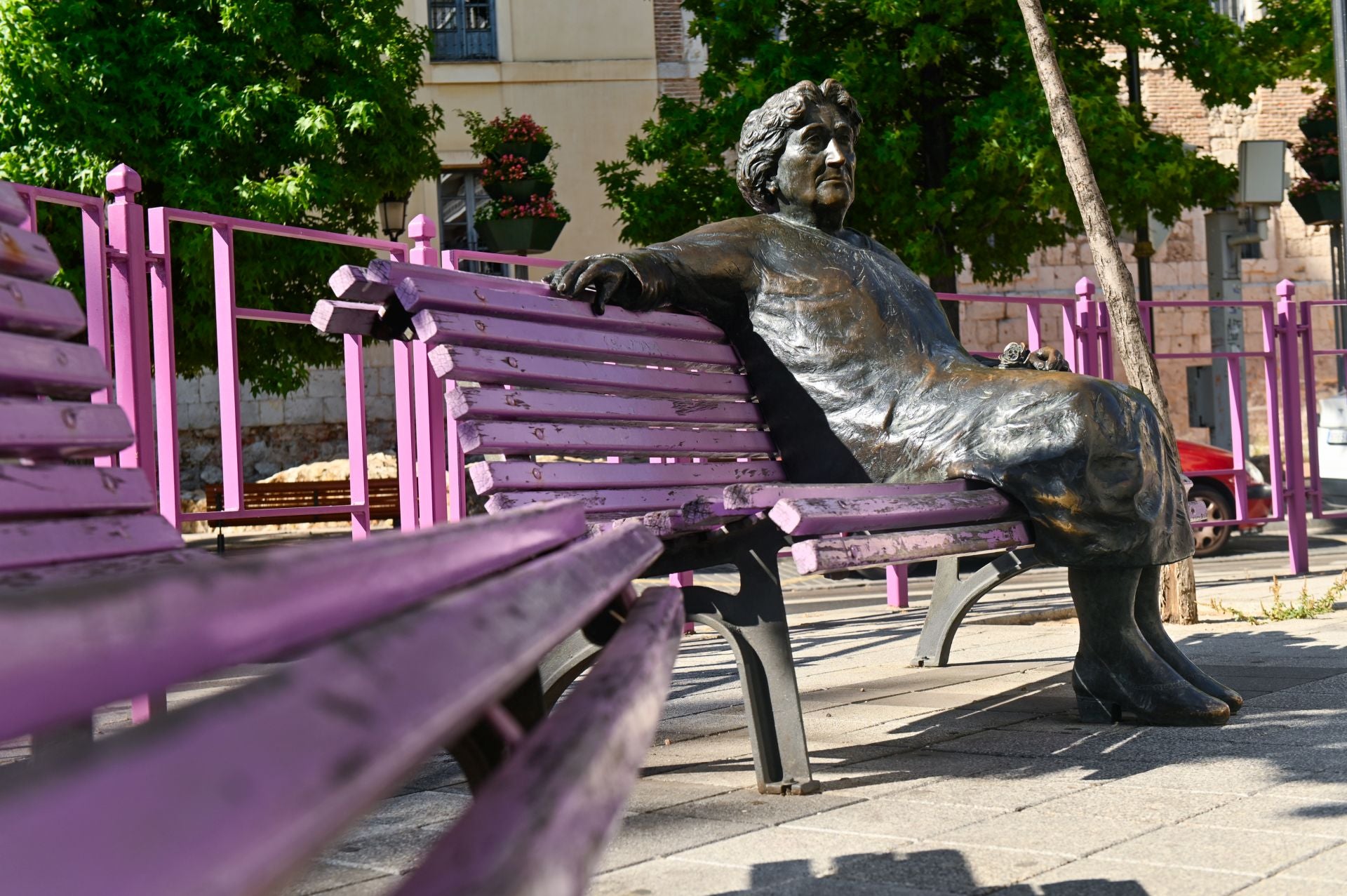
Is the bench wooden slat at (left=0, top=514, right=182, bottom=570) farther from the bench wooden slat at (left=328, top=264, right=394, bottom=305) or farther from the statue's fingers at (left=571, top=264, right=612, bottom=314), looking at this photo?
the statue's fingers at (left=571, top=264, right=612, bottom=314)

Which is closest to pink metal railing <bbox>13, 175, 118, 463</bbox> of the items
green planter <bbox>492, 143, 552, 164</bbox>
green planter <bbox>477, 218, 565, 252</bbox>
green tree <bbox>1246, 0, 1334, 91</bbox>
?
green planter <bbox>477, 218, 565, 252</bbox>

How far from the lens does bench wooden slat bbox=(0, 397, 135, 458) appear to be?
2336mm

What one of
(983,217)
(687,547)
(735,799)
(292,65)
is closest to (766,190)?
(687,547)

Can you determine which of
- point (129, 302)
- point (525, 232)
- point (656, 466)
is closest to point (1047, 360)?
point (656, 466)

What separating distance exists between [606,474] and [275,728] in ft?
11.1

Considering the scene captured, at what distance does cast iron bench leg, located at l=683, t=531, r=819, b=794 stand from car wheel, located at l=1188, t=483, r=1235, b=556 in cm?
1200

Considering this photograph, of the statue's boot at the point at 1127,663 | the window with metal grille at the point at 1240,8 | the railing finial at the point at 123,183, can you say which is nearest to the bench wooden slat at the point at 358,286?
the railing finial at the point at 123,183

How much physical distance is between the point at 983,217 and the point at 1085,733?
14348 millimetres

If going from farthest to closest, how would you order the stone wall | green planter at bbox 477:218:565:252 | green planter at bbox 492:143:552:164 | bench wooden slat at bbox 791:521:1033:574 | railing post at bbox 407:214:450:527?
the stone wall
green planter at bbox 492:143:552:164
green planter at bbox 477:218:565:252
railing post at bbox 407:214:450:527
bench wooden slat at bbox 791:521:1033:574

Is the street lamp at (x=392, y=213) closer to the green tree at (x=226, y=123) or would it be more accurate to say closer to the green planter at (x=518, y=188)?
the green tree at (x=226, y=123)

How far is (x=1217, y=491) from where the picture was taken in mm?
15164

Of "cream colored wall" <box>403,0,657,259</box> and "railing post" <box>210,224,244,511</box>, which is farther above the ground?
"cream colored wall" <box>403,0,657,259</box>

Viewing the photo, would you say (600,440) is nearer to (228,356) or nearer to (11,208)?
(11,208)

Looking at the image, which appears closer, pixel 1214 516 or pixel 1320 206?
pixel 1214 516
